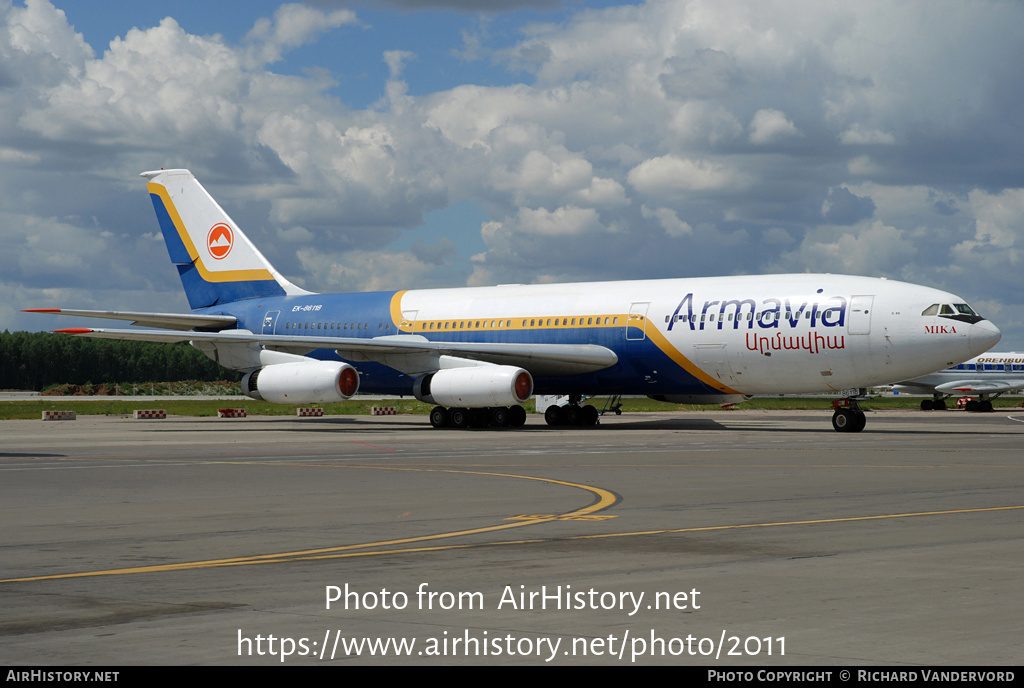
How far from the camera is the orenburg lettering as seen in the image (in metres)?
34.8

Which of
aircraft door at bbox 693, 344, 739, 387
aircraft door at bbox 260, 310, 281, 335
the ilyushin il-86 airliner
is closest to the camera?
the ilyushin il-86 airliner

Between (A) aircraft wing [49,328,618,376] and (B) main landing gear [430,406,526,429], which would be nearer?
(A) aircraft wing [49,328,618,376]

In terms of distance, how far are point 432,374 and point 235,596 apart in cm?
3132

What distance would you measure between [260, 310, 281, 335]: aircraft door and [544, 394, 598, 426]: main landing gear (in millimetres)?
13186

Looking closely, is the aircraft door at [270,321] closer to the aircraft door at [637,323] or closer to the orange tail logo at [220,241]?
the orange tail logo at [220,241]

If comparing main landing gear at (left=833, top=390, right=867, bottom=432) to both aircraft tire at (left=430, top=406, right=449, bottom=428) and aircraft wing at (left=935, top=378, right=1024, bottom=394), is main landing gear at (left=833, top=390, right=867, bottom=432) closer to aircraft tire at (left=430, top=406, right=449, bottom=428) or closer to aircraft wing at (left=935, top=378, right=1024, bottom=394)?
aircraft tire at (left=430, top=406, right=449, bottom=428)

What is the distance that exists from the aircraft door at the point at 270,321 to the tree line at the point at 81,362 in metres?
118

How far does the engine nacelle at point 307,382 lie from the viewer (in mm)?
39312

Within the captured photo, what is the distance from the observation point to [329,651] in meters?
6.84

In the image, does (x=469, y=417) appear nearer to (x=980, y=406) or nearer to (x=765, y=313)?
(x=765, y=313)

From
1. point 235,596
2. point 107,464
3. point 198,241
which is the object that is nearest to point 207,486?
point 107,464

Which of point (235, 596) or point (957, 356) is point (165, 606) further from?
point (957, 356)

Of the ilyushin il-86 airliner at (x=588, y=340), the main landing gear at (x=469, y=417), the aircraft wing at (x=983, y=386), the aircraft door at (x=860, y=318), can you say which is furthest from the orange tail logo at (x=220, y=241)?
the aircraft wing at (x=983, y=386)

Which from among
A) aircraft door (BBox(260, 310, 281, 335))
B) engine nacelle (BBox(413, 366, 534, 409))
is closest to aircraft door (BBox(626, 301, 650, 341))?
engine nacelle (BBox(413, 366, 534, 409))
